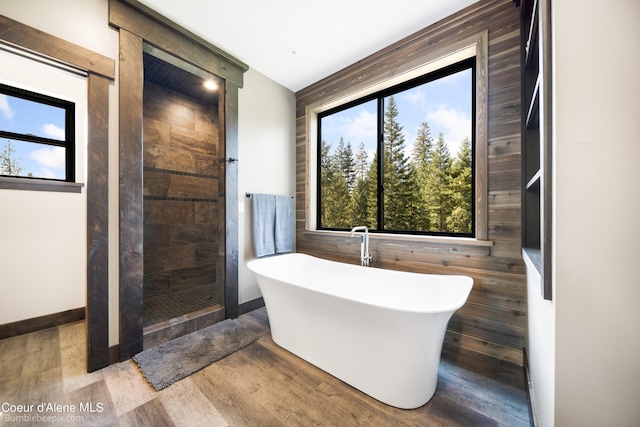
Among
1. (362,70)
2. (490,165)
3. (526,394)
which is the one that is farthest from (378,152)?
(526,394)

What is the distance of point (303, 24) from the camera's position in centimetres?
197

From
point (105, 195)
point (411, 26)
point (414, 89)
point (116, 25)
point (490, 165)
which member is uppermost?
point (411, 26)

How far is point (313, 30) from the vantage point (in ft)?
6.68

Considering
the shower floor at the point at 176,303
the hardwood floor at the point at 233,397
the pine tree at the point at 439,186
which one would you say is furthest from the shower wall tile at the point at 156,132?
the pine tree at the point at 439,186

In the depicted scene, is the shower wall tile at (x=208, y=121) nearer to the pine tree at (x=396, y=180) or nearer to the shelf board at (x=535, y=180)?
the pine tree at (x=396, y=180)

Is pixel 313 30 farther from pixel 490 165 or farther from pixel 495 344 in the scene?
pixel 495 344

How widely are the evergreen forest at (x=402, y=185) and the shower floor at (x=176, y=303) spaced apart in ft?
5.53

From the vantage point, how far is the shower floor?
2.25 metres

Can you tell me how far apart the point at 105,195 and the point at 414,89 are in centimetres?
277

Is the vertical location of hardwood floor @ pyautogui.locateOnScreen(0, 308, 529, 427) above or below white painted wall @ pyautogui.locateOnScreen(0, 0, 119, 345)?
below

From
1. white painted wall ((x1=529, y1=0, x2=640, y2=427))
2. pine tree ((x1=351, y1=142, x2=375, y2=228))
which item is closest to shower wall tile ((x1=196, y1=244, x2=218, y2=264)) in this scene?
pine tree ((x1=351, y1=142, x2=375, y2=228))

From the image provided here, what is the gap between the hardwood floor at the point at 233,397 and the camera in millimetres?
1240

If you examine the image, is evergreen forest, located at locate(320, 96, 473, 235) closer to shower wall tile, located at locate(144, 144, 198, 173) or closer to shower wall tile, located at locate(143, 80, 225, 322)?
shower wall tile, located at locate(143, 80, 225, 322)

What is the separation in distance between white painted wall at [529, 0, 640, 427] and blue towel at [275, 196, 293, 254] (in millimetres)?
2399
